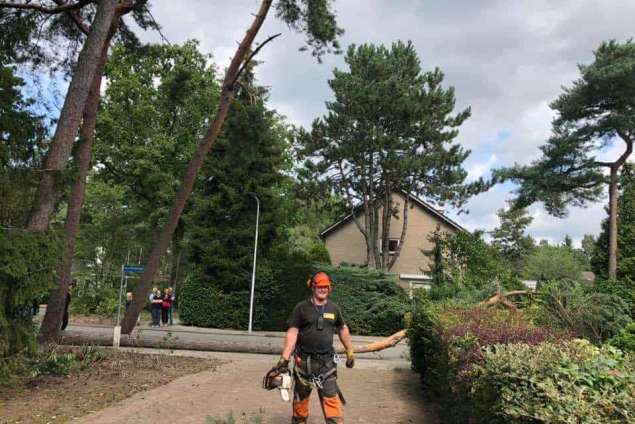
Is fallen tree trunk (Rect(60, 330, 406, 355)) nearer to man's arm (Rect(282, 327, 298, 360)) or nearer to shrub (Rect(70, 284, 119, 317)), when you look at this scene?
man's arm (Rect(282, 327, 298, 360))

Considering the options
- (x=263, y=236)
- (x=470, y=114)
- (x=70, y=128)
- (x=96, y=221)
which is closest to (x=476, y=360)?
(x=70, y=128)

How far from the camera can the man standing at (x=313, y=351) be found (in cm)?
565

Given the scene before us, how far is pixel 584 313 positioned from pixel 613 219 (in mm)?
17911

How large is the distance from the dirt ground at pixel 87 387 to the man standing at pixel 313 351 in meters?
3.00

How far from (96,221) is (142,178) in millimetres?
11641

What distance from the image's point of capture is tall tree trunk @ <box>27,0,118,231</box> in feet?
28.9

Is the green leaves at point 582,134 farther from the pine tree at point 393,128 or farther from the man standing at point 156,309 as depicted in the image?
the man standing at point 156,309

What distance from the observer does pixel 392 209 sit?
33.9 m

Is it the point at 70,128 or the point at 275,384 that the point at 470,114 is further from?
the point at 275,384

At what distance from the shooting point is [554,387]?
321 cm

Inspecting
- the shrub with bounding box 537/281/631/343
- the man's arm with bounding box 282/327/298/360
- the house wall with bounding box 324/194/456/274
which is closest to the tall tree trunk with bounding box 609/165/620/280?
the house wall with bounding box 324/194/456/274

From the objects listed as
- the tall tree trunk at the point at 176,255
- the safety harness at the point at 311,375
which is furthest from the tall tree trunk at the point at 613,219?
the tall tree trunk at the point at 176,255

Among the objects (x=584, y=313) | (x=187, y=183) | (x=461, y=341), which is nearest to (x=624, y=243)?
(x=584, y=313)

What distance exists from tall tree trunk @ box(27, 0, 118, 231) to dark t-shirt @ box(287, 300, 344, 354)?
5.04 metres
